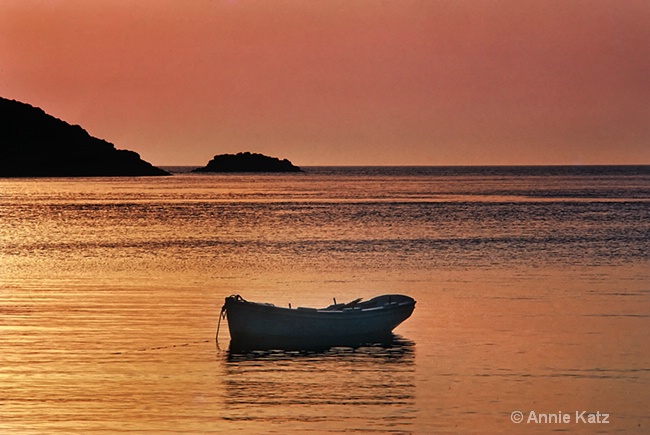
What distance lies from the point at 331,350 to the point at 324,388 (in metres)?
5.26

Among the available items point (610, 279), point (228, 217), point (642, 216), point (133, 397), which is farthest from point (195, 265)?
point (642, 216)

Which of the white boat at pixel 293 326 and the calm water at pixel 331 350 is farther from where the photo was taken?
the white boat at pixel 293 326

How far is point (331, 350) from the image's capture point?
31.8m

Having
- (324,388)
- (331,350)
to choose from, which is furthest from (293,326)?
(324,388)

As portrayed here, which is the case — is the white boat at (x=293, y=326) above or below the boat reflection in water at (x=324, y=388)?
above

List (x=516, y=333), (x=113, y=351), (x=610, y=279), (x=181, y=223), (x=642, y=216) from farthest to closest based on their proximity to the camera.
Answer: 1. (x=642, y=216)
2. (x=181, y=223)
3. (x=610, y=279)
4. (x=516, y=333)
5. (x=113, y=351)

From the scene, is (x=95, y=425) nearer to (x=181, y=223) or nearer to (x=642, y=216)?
(x=181, y=223)

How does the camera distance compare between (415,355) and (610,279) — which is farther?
(610,279)

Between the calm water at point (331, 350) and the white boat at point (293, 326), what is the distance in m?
0.94

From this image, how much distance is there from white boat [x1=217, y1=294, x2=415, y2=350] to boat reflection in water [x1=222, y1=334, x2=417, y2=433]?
1.82 feet

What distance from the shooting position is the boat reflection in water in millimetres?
23609

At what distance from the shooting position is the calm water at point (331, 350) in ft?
79.8

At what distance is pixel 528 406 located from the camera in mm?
25000

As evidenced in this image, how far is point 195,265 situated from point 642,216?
57129 millimetres
